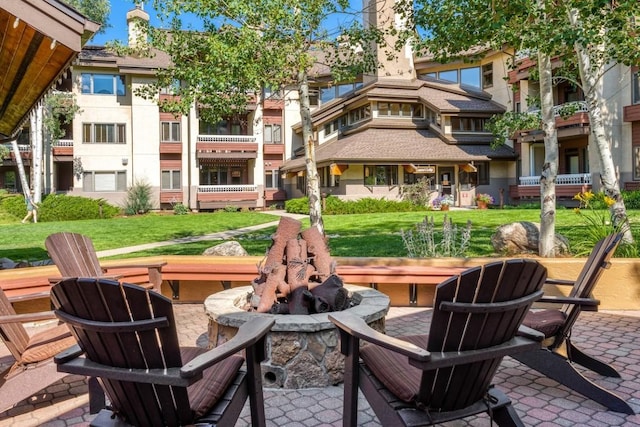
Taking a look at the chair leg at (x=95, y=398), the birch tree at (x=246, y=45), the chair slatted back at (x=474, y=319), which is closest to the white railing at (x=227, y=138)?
the birch tree at (x=246, y=45)

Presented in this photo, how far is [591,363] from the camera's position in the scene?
165 inches

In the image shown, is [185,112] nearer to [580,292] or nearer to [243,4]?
[243,4]

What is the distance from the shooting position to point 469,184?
30641 mm

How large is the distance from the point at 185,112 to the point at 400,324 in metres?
8.04

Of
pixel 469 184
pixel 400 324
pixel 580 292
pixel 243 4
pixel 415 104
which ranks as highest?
pixel 415 104

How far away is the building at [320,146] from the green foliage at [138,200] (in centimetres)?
140

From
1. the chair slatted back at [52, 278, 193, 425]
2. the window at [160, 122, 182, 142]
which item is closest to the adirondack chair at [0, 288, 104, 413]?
the chair slatted back at [52, 278, 193, 425]

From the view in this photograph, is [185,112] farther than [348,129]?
No

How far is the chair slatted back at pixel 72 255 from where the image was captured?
468 cm

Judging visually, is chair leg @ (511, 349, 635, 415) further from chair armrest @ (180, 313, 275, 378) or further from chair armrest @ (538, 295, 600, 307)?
chair armrest @ (180, 313, 275, 378)

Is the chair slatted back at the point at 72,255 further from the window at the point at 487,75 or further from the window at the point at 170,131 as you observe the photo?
the window at the point at 487,75

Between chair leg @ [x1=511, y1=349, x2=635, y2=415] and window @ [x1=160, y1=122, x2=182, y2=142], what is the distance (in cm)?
3074

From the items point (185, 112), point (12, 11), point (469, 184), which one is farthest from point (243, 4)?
point (469, 184)

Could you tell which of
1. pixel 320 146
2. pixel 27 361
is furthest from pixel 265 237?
pixel 320 146
